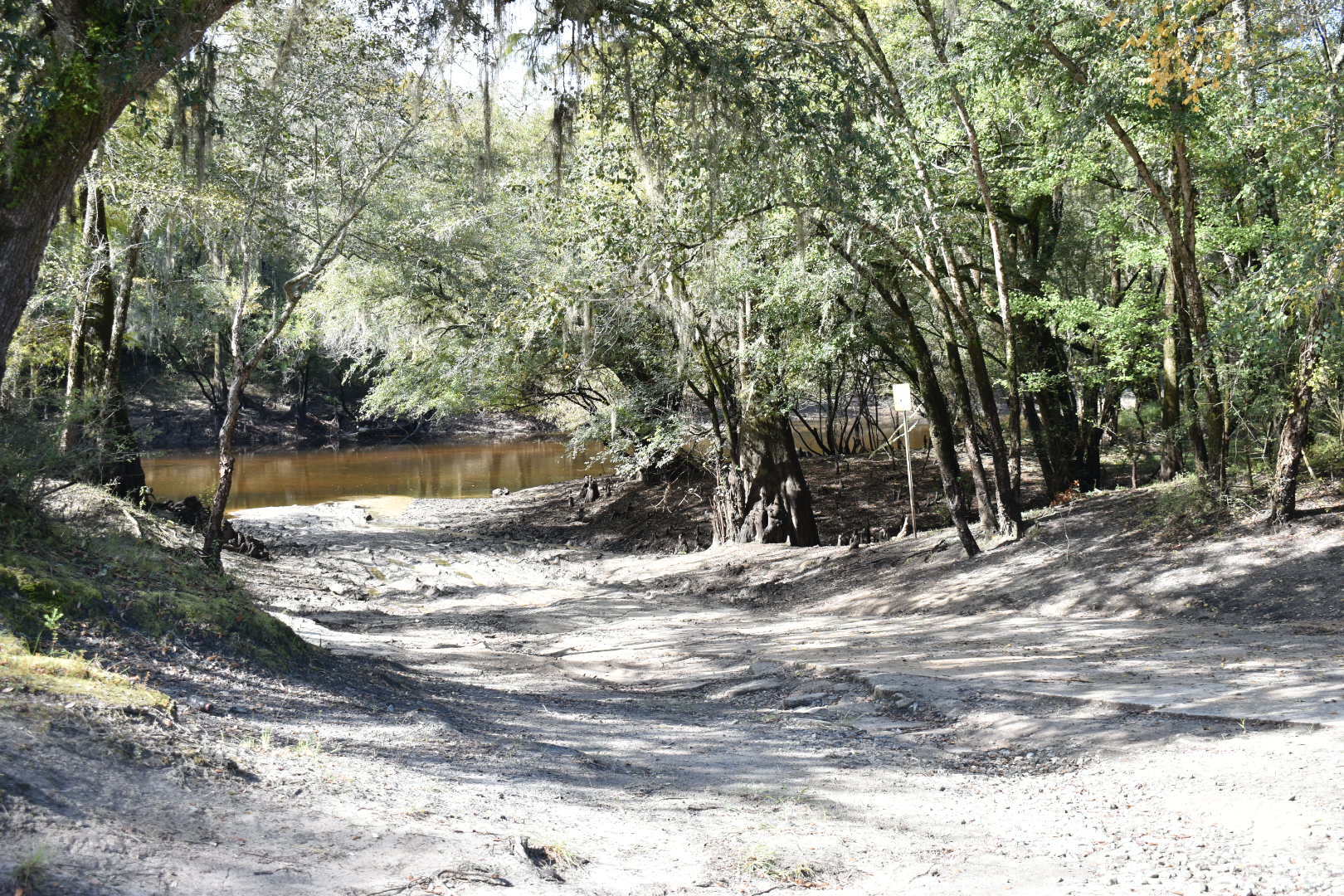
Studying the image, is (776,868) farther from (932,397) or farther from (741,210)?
(932,397)

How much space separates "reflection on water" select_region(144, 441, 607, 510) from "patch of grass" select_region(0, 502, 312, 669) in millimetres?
18915

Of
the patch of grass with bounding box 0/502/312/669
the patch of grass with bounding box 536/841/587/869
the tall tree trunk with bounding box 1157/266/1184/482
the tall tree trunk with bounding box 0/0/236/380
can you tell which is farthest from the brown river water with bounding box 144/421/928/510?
the patch of grass with bounding box 536/841/587/869

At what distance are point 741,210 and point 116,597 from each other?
742 centimetres

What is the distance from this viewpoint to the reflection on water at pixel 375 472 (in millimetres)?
30312

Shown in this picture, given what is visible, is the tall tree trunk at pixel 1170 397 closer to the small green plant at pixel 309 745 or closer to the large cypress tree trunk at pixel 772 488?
the large cypress tree trunk at pixel 772 488

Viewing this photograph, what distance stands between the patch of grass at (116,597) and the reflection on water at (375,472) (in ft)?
62.1

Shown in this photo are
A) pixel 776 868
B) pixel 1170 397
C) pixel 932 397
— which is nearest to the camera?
pixel 776 868

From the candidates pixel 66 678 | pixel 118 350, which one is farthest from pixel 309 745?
pixel 118 350

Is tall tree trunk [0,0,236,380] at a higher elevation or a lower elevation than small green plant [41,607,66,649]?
higher

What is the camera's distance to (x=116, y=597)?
17.3 feet

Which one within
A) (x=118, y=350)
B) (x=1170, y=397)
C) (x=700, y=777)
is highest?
(x=118, y=350)

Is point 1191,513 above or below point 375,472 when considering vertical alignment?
below

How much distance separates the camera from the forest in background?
7.14 meters

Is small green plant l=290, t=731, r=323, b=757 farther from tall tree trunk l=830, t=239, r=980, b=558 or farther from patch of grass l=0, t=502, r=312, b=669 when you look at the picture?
tall tree trunk l=830, t=239, r=980, b=558
